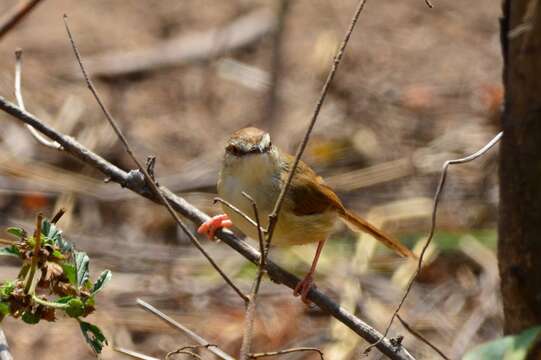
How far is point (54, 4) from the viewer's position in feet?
26.7

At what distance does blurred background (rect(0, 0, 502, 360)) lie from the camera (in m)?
5.54

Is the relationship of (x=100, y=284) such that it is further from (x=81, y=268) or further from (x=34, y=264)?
(x=34, y=264)

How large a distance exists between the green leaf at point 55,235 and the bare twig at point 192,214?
1.76ft

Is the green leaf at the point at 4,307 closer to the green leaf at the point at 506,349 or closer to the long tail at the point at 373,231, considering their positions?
the green leaf at the point at 506,349

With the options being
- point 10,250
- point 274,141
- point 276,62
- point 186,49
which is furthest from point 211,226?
point 186,49

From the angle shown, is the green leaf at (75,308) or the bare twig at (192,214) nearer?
the green leaf at (75,308)

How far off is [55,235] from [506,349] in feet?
3.76

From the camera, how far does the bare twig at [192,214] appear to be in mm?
2750

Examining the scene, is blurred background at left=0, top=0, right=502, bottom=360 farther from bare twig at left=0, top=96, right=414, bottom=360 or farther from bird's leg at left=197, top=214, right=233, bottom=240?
bare twig at left=0, top=96, right=414, bottom=360

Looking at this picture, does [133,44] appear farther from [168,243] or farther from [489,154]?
[489,154]

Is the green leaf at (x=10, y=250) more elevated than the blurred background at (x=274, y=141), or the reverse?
the blurred background at (x=274, y=141)

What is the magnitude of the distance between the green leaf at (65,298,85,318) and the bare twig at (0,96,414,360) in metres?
0.67

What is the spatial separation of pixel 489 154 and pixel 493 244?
3.70 ft

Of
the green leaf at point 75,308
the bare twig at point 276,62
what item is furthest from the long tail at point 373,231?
the bare twig at point 276,62
